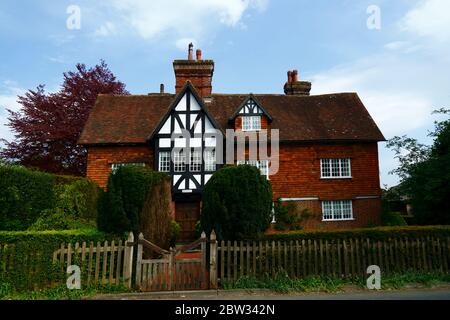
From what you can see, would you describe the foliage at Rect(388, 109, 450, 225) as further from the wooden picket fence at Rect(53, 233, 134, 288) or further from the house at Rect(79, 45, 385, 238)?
the wooden picket fence at Rect(53, 233, 134, 288)

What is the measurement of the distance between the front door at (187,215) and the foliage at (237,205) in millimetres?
8638

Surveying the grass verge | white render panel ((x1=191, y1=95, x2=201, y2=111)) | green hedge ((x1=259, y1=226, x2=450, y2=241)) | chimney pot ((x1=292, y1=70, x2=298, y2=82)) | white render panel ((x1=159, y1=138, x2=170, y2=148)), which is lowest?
the grass verge

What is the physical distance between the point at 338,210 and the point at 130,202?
45.6 feet

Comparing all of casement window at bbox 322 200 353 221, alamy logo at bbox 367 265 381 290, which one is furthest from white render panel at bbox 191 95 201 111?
alamy logo at bbox 367 265 381 290

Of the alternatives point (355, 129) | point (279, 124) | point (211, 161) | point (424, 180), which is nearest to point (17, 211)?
point (211, 161)

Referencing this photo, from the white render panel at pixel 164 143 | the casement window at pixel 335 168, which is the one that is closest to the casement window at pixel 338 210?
the casement window at pixel 335 168

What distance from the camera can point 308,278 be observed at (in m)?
8.98

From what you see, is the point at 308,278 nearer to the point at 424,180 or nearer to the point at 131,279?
the point at 131,279

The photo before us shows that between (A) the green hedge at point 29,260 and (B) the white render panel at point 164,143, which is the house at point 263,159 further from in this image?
(A) the green hedge at point 29,260

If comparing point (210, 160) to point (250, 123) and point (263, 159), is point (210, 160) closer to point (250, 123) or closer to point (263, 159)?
point (263, 159)

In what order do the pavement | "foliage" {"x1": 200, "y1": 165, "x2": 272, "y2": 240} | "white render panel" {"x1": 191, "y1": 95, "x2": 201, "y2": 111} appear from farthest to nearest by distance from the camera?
1. "white render panel" {"x1": 191, "y1": 95, "x2": 201, "y2": 111}
2. "foliage" {"x1": 200, "y1": 165, "x2": 272, "y2": 240}
3. the pavement

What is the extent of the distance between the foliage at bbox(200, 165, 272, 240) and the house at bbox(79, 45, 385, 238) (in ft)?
27.2

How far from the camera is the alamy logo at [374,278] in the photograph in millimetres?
8609

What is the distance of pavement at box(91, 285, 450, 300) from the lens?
780 cm
